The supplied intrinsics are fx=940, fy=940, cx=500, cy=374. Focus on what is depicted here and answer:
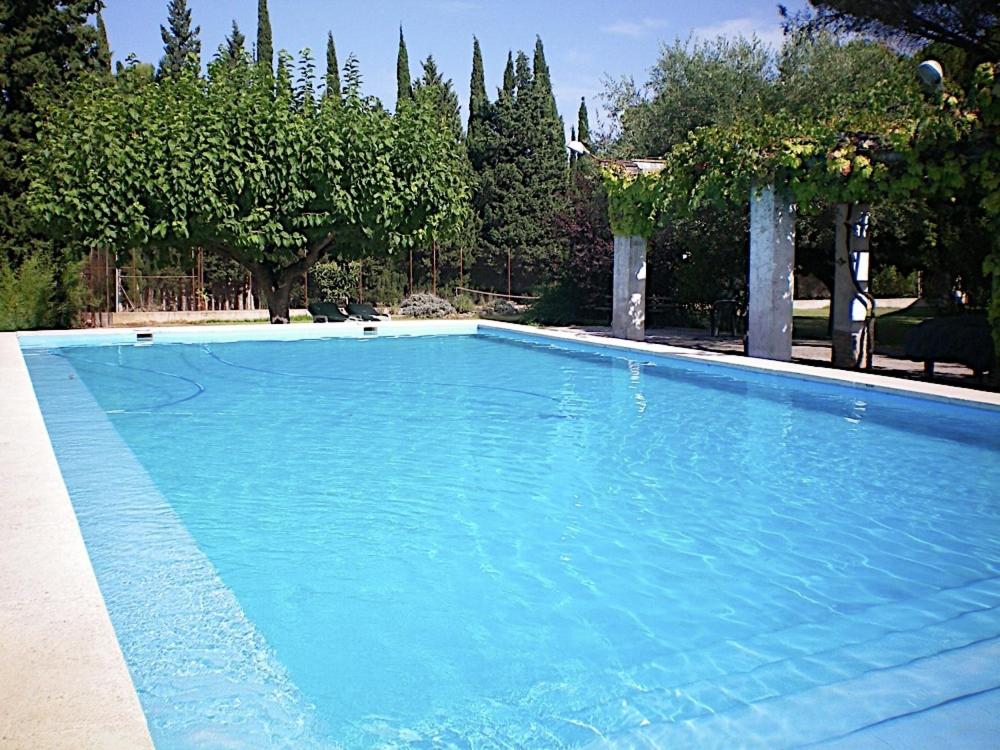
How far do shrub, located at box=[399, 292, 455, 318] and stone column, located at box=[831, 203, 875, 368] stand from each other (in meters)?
13.2

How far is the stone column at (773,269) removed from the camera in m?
12.4

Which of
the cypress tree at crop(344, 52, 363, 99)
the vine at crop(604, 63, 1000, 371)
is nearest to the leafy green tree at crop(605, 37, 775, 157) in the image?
the vine at crop(604, 63, 1000, 371)

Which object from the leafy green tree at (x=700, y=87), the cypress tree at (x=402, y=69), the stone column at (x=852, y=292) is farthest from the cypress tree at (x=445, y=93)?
the stone column at (x=852, y=292)

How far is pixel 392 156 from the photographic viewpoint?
812 inches

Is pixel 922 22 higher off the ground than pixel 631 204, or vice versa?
pixel 922 22

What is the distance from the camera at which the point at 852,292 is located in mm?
12047

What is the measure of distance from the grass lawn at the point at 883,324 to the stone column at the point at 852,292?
1.61 m

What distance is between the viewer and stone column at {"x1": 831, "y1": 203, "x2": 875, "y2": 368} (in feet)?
38.8

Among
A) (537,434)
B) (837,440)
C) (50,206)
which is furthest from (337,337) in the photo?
(837,440)

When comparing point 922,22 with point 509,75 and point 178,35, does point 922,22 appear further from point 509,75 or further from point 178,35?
point 178,35

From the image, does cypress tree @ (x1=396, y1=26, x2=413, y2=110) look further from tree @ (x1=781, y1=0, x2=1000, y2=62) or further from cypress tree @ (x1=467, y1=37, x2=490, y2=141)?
tree @ (x1=781, y1=0, x2=1000, y2=62)

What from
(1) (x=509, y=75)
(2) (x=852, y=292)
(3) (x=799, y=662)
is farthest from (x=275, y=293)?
(3) (x=799, y=662)

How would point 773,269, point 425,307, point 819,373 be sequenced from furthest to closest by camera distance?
point 425,307, point 773,269, point 819,373

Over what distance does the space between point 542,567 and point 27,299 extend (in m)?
17.0
